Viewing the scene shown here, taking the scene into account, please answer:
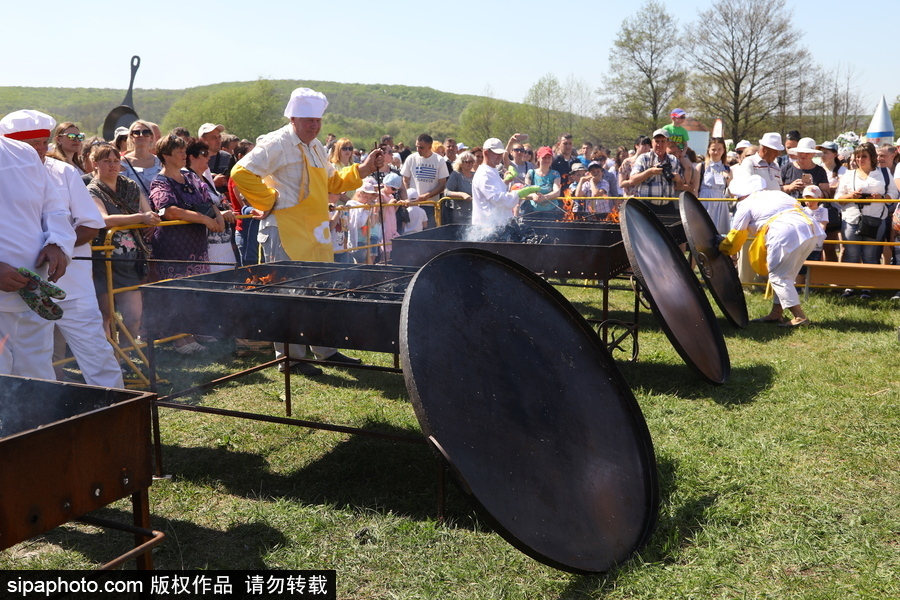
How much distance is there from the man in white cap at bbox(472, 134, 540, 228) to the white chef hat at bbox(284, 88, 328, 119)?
2422 millimetres

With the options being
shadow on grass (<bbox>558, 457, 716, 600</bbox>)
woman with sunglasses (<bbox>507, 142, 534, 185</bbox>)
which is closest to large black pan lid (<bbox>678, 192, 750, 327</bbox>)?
shadow on grass (<bbox>558, 457, 716, 600</bbox>)

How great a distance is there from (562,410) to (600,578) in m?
0.79

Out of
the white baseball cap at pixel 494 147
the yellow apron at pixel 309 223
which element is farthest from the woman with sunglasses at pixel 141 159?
the white baseball cap at pixel 494 147

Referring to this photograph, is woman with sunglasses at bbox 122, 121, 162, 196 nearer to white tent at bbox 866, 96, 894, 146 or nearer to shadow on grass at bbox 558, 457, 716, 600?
shadow on grass at bbox 558, 457, 716, 600

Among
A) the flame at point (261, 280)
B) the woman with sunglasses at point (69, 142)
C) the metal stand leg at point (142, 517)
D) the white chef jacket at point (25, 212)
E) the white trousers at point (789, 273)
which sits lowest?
the metal stand leg at point (142, 517)

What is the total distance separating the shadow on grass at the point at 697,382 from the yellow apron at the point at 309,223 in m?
3.07

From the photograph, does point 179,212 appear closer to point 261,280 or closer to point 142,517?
point 261,280

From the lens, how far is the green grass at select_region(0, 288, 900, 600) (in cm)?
347

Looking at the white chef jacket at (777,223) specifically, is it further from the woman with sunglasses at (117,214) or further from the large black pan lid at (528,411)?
the woman with sunglasses at (117,214)

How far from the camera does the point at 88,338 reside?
4.95m

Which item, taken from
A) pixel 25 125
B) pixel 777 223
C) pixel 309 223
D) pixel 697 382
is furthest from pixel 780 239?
pixel 25 125

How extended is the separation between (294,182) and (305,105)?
686 mm

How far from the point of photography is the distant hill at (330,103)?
97.8 metres

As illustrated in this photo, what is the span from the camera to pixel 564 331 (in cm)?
411
